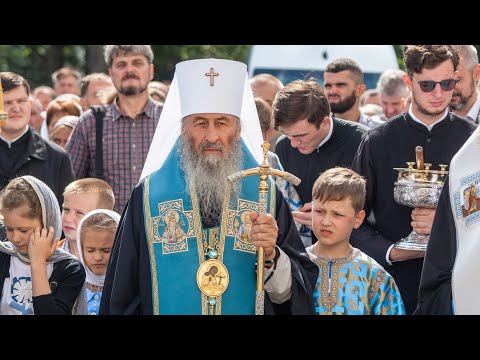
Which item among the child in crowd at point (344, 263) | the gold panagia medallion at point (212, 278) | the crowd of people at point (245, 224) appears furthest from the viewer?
the child in crowd at point (344, 263)

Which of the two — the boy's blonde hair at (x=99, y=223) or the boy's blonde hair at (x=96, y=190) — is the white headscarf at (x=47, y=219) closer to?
the boy's blonde hair at (x=99, y=223)

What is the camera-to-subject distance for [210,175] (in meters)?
5.82

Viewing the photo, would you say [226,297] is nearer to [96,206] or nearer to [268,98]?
[96,206]

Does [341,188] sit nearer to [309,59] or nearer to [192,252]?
[192,252]

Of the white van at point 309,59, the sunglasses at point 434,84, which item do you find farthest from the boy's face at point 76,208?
the white van at point 309,59

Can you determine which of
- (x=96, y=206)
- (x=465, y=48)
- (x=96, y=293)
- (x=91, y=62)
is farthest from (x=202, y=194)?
(x=91, y=62)

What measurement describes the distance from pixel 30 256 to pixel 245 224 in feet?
4.04

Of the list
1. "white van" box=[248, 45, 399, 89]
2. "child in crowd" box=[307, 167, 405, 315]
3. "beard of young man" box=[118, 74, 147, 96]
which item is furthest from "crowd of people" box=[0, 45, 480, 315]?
"white van" box=[248, 45, 399, 89]

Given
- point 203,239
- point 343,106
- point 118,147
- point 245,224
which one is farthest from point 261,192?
point 118,147

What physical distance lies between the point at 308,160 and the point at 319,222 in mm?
1548

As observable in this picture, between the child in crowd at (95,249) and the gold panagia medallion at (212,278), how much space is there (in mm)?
1103

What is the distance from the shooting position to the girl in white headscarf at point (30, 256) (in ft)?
19.7

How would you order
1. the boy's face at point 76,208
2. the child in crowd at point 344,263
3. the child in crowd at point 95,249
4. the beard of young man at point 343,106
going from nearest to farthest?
the child in crowd at point 344,263
the child in crowd at point 95,249
the boy's face at point 76,208
the beard of young man at point 343,106

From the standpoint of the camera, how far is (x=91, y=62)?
853 inches
